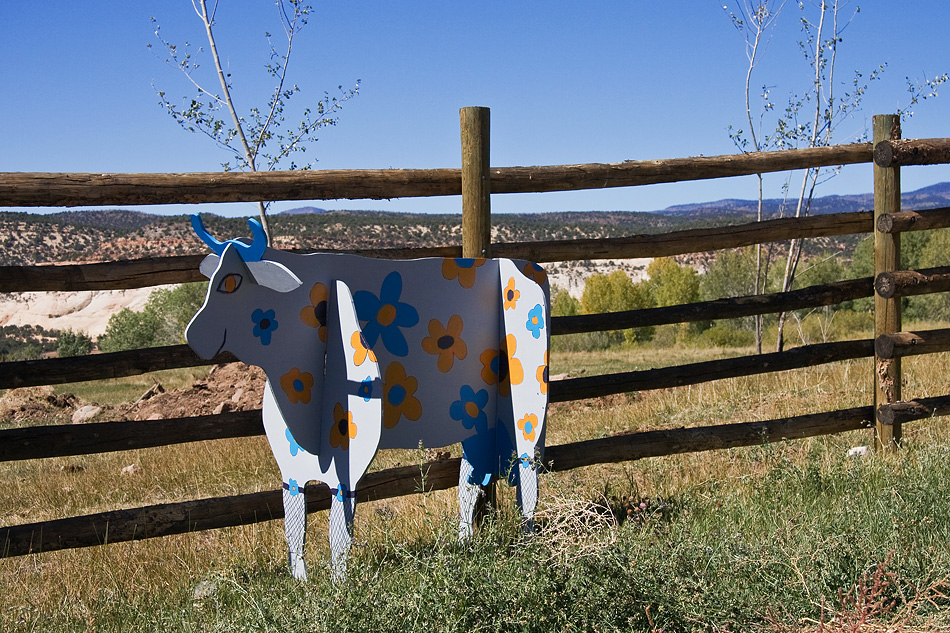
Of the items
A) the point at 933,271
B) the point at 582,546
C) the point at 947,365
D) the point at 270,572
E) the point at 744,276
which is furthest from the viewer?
the point at 744,276

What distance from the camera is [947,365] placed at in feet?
24.9

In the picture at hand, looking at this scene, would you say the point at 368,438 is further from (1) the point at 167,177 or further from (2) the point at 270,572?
(1) the point at 167,177

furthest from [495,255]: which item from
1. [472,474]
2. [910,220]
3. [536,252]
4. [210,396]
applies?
[210,396]

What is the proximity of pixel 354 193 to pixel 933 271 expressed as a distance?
3737mm

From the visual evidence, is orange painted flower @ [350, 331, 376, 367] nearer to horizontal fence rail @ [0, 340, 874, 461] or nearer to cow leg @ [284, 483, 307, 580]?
cow leg @ [284, 483, 307, 580]

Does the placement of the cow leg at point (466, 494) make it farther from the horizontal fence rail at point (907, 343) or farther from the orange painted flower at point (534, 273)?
the horizontal fence rail at point (907, 343)

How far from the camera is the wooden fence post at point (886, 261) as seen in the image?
4.76 m

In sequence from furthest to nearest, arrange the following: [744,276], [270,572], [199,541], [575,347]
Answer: [744,276]
[575,347]
[199,541]
[270,572]

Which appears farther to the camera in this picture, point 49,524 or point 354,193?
point 354,193

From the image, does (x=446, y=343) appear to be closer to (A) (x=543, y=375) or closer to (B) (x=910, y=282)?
(A) (x=543, y=375)

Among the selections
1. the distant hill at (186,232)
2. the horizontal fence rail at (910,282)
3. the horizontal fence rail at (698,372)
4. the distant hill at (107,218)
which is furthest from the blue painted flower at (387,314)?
the distant hill at (107,218)

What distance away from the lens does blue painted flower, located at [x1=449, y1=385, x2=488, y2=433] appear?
10.7 feet

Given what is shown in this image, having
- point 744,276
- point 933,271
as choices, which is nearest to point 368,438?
point 933,271

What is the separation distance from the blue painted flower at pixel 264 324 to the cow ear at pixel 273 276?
14 centimetres
